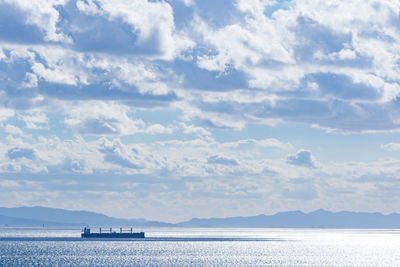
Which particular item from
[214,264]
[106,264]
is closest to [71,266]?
[106,264]

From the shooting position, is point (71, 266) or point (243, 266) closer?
point (71, 266)

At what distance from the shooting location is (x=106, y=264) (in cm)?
19125

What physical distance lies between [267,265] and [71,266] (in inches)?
2115

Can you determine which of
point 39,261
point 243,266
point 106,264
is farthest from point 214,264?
point 39,261

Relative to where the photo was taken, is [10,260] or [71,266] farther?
[10,260]

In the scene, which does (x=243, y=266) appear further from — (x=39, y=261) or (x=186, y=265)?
(x=39, y=261)

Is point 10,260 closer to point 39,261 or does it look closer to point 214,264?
point 39,261

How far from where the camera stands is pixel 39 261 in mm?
198000

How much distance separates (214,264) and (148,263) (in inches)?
716

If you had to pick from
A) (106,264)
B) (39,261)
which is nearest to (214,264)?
(106,264)

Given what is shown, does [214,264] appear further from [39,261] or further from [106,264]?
[39,261]

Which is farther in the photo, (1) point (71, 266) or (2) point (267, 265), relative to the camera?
(2) point (267, 265)

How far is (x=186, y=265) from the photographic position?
631 feet

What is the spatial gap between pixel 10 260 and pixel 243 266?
63.9 m
